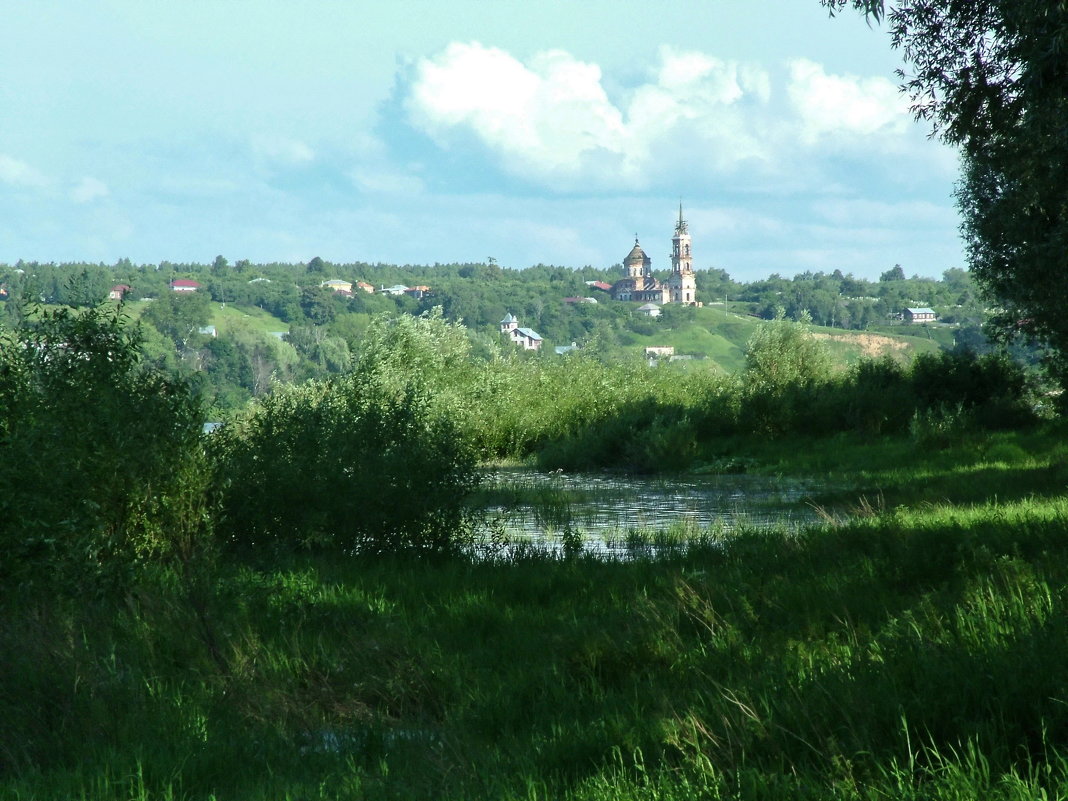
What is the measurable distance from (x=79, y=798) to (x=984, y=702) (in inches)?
145

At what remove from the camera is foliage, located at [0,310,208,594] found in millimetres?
9547

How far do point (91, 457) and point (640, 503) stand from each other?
11.9 meters

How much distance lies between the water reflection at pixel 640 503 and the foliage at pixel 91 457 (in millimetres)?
4265

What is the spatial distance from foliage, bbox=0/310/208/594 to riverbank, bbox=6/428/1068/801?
3.01 ft

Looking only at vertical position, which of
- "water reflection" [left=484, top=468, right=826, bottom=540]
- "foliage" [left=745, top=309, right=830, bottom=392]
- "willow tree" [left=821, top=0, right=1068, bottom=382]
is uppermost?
"willow tree" [left=821, top=0, right=1068, bottom=382]

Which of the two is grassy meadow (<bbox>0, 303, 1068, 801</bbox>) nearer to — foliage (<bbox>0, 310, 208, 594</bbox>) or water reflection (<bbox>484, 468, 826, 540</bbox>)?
foliage (<bbox>0, 310, 208, 594</bbox>)

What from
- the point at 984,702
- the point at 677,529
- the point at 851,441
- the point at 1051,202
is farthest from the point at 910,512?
the point at 851,441

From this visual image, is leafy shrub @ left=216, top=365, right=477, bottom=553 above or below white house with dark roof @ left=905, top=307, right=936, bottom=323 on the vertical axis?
below

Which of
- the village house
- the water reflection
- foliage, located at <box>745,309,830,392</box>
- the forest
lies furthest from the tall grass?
the village house

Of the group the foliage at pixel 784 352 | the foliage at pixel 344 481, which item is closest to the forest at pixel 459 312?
the foliage at pixel 784 352

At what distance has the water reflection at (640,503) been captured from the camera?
1652 centimetres

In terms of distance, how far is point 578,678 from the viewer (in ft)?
21.8

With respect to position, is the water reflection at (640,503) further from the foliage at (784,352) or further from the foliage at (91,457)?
the foliage at (784,352)

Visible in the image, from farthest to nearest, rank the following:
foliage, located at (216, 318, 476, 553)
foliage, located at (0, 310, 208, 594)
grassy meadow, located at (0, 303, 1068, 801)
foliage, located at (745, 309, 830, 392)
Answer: foliage, located at (745, 309, 830, 392), foliage, located at (216, 318, 476, 553), foliage, located at (0, 310, 208, 594), grassy meadow, located at (0, 303, 1068, 801)
